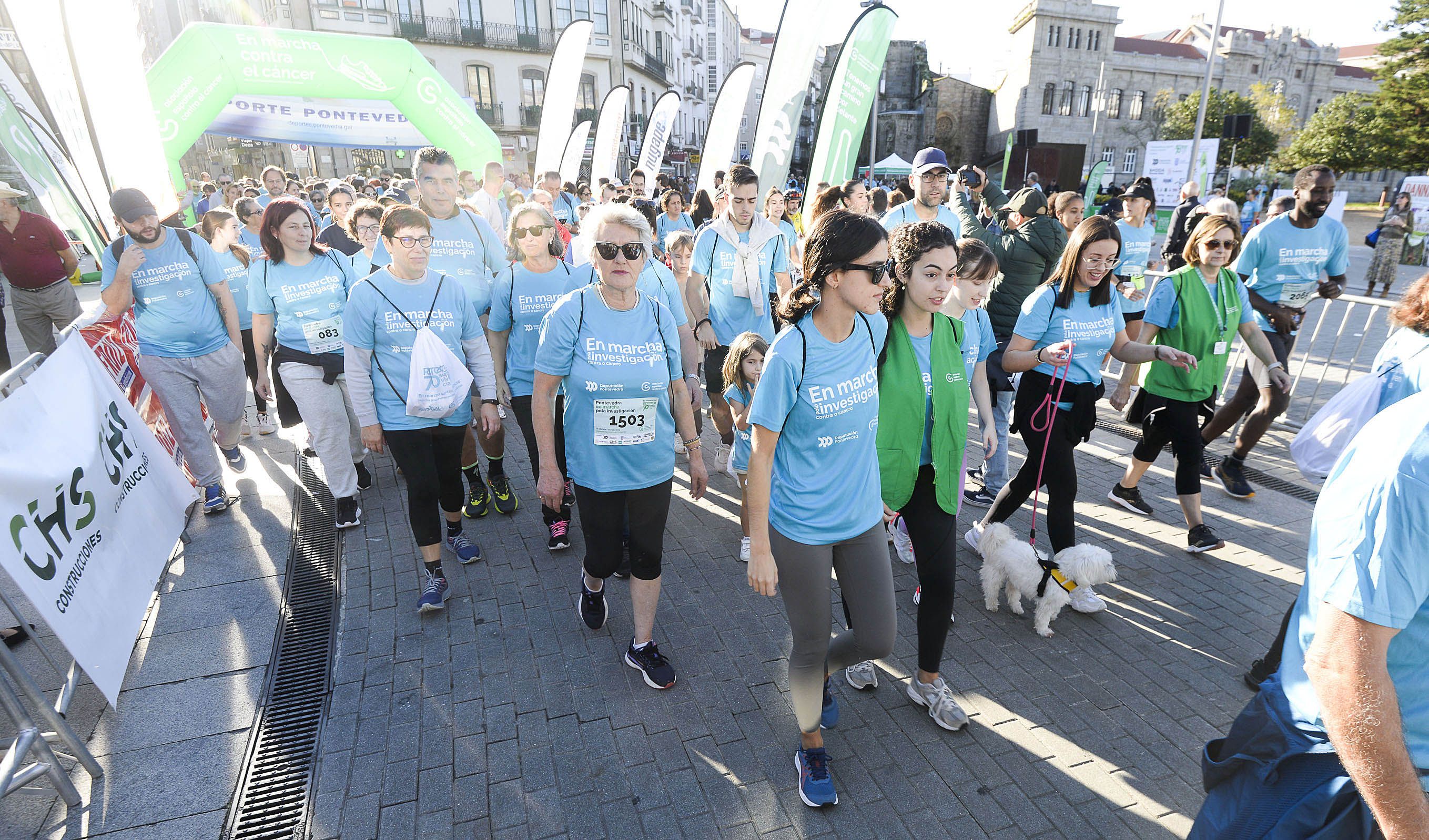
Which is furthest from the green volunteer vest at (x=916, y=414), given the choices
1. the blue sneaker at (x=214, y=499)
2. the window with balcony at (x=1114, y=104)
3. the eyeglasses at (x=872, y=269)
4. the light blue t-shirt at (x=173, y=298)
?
the window with balcony at (x=1114, y=104)

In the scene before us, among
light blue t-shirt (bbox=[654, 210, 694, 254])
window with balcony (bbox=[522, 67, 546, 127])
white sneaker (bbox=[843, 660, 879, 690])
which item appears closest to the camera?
white sneaker (bbox=[843, 660, 879, 690])

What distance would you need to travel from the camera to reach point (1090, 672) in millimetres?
3412

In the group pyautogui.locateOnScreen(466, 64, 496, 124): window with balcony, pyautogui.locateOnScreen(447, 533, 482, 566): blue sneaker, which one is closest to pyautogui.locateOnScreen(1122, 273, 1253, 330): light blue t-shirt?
pyautogui.locateOnScreen(447, 533, 482, 566): blue sneaker

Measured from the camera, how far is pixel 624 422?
3174 mm

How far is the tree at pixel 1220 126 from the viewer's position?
40000 millimetres

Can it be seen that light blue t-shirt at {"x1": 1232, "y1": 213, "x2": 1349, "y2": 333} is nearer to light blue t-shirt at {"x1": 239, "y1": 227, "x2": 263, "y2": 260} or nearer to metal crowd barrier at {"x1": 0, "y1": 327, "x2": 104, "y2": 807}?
metal crowd barrier at {"x1": 0, "y1": 327, "x2": 104, "y2": 807}

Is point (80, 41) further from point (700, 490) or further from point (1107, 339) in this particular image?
point (1107, 339)

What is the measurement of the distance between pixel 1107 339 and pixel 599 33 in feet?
141

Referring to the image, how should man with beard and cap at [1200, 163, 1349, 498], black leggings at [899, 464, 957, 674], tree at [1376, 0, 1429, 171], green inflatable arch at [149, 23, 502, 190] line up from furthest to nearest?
tree at [1376, 0, 1429, 171], green inflatable arch at [149, 23, 502, 190], man with beard and cap at [1200, 163, 1349, 498], black leggings at [899, 464, 957, 674]

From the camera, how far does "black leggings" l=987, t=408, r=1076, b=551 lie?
3818 millimetres

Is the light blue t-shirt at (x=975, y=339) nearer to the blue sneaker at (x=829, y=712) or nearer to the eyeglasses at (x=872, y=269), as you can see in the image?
the eyeglasses at (x=872, y=269)

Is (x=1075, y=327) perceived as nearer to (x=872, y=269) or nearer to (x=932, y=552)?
(x=932, y=552)

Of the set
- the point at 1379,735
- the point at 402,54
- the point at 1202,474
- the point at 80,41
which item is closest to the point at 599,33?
the point at 402,54

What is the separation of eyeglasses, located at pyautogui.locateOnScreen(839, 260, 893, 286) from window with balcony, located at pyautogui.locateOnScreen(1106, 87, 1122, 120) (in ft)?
217
